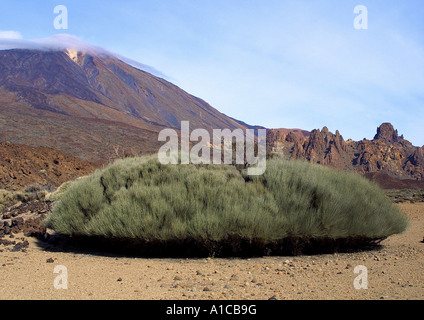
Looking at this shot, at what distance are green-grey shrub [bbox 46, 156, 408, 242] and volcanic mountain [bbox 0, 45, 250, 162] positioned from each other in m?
15.2

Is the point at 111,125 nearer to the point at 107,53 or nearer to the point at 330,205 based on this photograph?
the point at 330,205

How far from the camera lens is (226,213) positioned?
22.8 feet

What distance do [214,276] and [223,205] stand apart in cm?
177

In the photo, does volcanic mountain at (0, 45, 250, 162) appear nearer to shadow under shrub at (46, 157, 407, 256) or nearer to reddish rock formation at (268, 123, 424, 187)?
shadow under shrub at (46, 157, 407, 256)

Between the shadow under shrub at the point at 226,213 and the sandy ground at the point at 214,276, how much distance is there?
0.35 metres

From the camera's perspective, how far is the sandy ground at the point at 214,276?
4.71 m

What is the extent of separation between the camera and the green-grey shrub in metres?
6.91

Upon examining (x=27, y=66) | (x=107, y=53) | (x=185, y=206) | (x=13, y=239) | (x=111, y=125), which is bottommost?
(x=13, y=239)

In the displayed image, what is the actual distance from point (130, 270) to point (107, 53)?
19627 cm

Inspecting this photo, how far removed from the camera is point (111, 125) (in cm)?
6412

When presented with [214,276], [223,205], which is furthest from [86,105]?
[214,276]

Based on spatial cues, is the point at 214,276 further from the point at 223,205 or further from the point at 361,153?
the point at 361,153
